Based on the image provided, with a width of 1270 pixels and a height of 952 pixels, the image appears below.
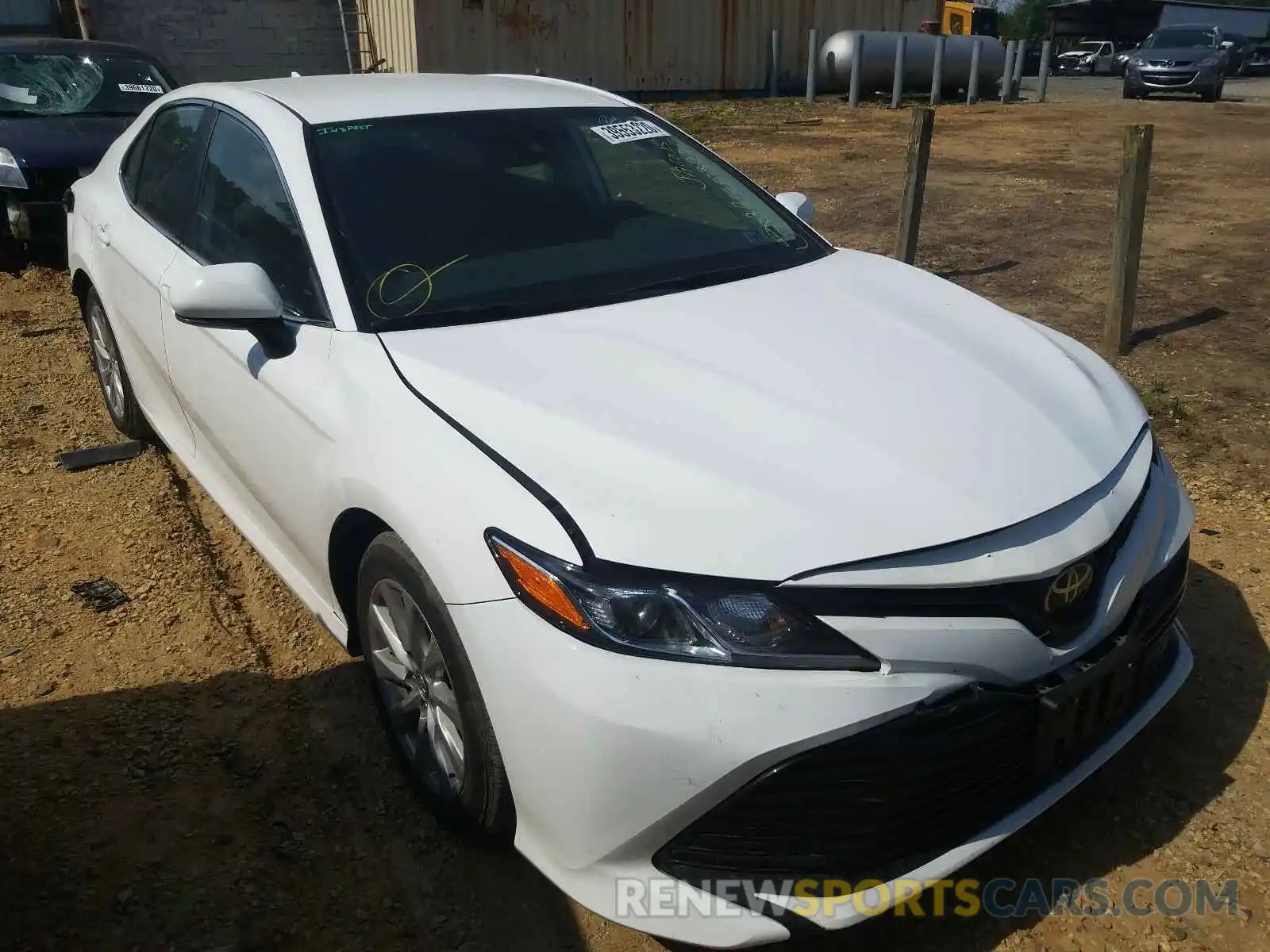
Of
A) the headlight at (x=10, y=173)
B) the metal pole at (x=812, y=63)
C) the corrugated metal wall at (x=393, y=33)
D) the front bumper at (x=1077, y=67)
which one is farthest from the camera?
the front bumper at (x=1077, y=67)

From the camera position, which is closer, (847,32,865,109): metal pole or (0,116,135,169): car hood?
(0,116,135,169): car hood

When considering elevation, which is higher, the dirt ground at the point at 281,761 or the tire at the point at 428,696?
the tire at the point at 428,696

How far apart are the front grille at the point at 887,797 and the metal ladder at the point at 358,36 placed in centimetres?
1724

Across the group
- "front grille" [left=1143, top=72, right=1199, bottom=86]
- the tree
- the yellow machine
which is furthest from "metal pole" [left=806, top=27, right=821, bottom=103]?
the tree

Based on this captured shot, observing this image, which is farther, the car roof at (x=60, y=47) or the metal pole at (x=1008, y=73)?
the metal pole at (x=1008, y=73)

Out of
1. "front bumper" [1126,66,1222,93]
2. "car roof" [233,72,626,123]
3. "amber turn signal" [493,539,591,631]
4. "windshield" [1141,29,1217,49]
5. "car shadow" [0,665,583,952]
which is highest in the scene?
"car roof" [233,72,626,123]

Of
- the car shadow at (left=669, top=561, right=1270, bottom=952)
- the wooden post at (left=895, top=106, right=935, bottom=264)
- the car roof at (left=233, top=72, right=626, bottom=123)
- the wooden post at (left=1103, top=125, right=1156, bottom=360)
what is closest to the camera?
the car shadow at (left=669, top=561, right=1270, bottom=952)

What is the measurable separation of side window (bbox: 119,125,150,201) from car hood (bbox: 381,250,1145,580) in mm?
2181

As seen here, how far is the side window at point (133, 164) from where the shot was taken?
13.2 feet

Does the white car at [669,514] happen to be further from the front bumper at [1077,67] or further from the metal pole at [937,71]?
the front bumper at [1077,67]

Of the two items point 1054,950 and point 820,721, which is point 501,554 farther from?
point 1054,950

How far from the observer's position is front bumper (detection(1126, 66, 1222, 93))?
66.3ft

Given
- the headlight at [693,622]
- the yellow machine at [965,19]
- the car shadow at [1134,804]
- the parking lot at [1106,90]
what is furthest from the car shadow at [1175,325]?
the yellow machine at [965,19]

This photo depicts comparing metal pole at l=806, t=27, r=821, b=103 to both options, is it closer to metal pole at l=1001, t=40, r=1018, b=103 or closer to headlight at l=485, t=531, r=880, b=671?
metal pole at l=1001, t=40, r=1018, b=103
